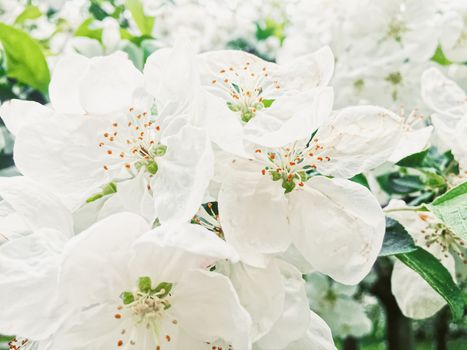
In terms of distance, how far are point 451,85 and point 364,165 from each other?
0.44 meters

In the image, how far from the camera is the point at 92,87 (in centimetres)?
73

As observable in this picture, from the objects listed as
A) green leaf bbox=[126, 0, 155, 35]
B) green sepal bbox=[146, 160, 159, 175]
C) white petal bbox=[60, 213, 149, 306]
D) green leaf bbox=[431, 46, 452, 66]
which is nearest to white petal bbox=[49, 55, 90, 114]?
green sepal bbox=[146, 160, 159, 175]

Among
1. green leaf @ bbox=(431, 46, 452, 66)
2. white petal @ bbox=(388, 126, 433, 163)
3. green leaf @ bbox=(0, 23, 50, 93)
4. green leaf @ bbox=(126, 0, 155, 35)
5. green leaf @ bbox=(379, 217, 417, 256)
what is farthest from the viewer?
green leaf @ bbox=(126, 0, 155, 35)

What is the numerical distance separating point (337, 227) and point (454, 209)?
140mm

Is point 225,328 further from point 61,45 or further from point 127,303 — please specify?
point 61,45

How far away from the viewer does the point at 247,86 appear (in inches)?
34.1

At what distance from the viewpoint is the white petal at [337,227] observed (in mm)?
711

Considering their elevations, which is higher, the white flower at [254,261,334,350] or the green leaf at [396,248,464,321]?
the white flower at [254,261,334,350]

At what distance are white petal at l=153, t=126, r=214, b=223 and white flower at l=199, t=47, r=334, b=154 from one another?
24 millimetres

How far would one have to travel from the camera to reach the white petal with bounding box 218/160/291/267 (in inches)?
26.8

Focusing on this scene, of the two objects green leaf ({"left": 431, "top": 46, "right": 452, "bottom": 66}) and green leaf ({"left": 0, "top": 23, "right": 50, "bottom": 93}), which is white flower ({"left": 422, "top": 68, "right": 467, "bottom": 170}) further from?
→ green leaf ({"left": 0, "top": 23, "right": 50, "bottom": 93})

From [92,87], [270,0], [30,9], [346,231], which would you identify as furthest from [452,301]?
[270,0]

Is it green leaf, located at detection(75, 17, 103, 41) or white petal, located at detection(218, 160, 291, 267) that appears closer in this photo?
white petal, located at detection(218, 160, 291, 267)

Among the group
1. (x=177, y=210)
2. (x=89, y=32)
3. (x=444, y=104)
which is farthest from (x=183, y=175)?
(x=89, y=32)
